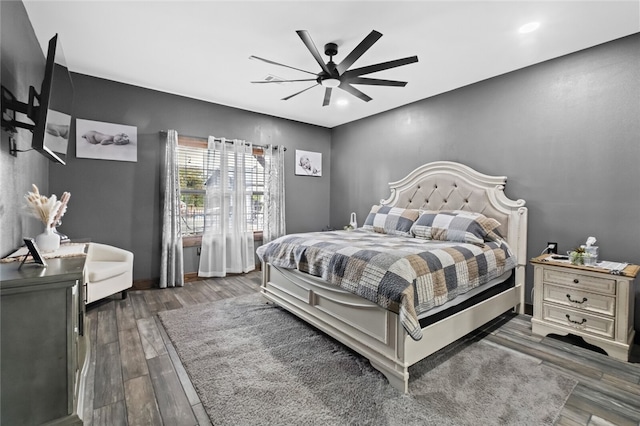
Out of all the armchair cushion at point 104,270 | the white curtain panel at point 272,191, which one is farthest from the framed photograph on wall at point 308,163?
the armchair cushion at point 104,270

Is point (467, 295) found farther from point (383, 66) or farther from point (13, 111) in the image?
point (13, 111)

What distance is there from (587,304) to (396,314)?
1798 mm

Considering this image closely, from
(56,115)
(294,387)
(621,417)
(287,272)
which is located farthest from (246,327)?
(621,417)

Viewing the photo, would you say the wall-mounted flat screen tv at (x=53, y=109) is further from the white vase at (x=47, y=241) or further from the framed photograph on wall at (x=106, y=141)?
the framed photograph on wall at (x=106, y=141)

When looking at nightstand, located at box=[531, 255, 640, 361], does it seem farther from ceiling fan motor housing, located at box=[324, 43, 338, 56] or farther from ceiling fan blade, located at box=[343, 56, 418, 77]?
ceiling fan motor housing, located at box=[324, 43, 338, 56]

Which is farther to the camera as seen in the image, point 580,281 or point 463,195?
point 463,195

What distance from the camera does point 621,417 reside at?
5.41 feet

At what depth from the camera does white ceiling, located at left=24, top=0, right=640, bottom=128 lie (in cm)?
225

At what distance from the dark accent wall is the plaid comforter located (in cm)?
226

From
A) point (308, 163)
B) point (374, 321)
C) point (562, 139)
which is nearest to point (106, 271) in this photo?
point (374, 321)

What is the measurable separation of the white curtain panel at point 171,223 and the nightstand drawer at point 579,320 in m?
4.26

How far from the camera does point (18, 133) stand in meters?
2.19

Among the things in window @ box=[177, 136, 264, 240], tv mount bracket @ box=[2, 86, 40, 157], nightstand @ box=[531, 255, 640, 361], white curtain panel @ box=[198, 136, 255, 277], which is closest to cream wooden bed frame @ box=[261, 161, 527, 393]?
nightstand @ box=[531, 255, 640, 361]

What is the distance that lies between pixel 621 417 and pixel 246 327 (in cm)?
266
